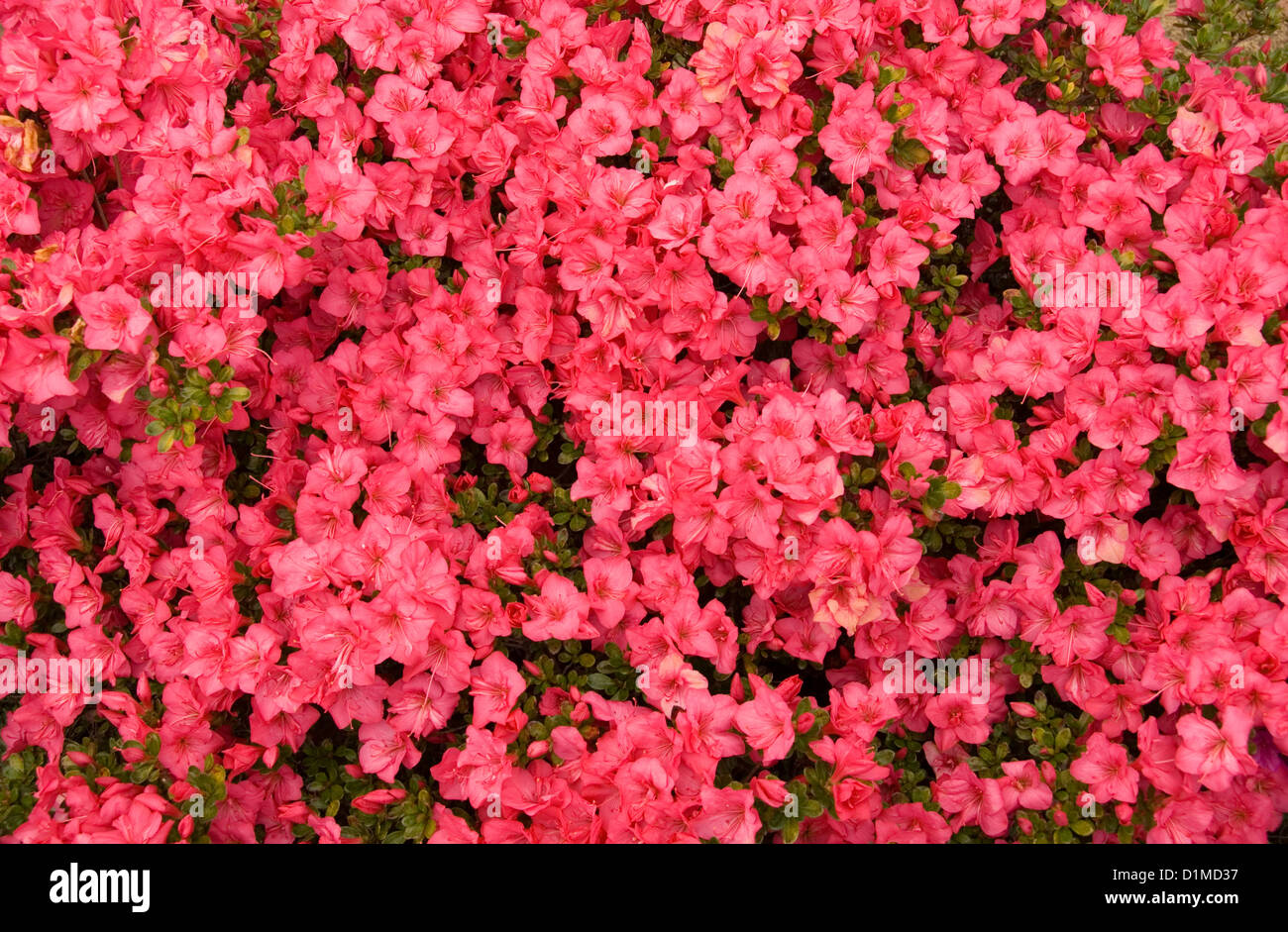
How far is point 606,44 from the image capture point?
289 cm

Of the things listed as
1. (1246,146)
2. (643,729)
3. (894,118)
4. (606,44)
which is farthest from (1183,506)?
(606,44)

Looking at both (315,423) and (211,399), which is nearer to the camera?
(211,399)

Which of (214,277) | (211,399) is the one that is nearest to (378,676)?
(211,399)

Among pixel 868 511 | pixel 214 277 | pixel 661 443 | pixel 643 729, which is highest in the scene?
pixel 214 277

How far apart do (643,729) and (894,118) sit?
5.89 ft

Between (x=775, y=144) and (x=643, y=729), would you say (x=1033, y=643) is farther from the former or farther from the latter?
(x=775, y=144)

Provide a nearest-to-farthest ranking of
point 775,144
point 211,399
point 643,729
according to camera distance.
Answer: point 643,729 < point 211,399 < point 775,144

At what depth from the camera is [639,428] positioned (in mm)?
2578

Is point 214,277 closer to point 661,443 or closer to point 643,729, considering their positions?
point 661,443

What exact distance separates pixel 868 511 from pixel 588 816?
1047 mm

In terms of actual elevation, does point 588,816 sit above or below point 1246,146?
below

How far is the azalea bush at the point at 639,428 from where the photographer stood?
238cm

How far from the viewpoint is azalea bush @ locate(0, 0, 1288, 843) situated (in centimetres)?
238

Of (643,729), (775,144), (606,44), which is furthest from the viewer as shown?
(606,44)
